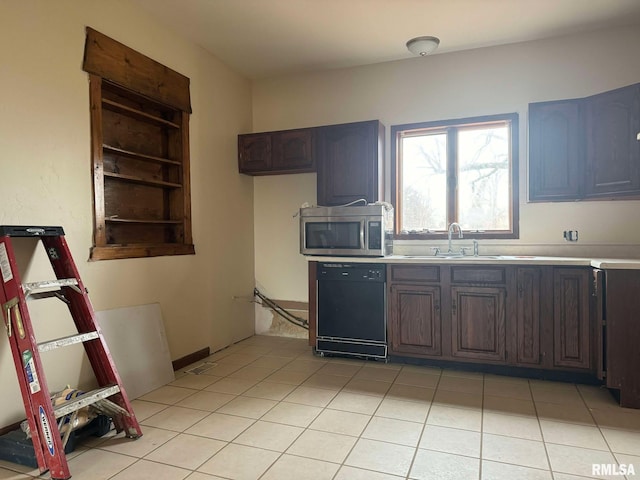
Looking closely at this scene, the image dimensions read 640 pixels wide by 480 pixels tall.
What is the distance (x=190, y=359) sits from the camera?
352 cm

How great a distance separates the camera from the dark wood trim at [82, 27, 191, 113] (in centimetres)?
269

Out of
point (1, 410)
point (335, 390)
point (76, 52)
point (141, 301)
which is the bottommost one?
point (335, 390)

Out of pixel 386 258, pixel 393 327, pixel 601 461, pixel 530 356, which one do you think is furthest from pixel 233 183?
pixel 601 461

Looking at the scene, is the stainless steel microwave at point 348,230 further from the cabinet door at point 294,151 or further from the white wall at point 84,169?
the white wall at point 84,169

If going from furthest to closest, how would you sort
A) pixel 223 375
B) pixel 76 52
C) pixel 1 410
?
pixel 223 375, pixel 76 52, pixel 1 410

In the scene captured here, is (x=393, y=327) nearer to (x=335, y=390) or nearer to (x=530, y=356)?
(x=335, y=390)

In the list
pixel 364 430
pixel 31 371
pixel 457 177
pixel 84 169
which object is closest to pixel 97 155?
pixel 84 169

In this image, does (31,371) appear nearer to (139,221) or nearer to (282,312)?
(139,221)

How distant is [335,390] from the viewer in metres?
2.91

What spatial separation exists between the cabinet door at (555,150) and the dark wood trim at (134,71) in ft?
9.96

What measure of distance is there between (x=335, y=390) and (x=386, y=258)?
46.0 inches

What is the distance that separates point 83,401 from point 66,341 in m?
0.31

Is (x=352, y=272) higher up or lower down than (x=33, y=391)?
higher up

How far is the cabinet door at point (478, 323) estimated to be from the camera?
3.14 metres
